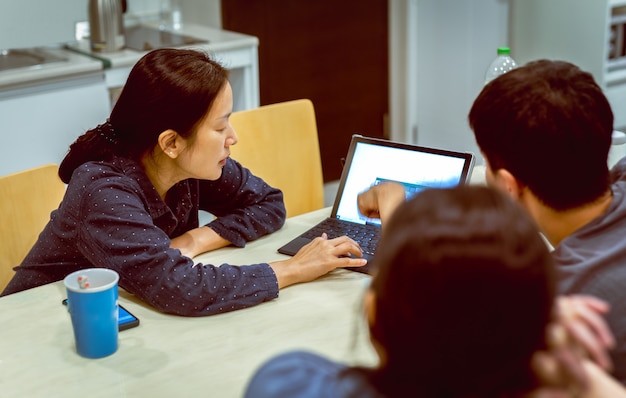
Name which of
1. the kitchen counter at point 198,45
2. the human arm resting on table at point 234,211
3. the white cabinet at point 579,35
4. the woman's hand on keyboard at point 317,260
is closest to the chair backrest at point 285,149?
the human arm resting on table at point 234,211

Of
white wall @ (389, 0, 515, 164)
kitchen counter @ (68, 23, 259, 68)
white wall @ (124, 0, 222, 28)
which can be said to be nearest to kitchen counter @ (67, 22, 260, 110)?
kitchen counter @ (68, 23, 259, 68)

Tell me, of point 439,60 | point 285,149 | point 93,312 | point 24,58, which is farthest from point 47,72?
point 439,60

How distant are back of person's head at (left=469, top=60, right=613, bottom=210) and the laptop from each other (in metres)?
0.50

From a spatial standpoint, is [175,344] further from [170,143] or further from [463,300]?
[463,300]

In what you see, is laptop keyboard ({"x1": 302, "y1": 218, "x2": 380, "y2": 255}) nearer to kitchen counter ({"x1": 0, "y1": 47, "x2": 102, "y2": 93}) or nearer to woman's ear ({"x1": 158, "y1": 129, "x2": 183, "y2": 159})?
woman's ear ({"x1": 158, "y1": 129, "x2": 183, "y2": 159})

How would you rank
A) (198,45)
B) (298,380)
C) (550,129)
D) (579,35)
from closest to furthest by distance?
(298,380), (550,129), (198,45), (579,35)

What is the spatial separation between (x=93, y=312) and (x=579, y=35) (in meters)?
3.15

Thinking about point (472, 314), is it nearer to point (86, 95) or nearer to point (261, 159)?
point (261, 159)

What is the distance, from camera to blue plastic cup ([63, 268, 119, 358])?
1.32 meters

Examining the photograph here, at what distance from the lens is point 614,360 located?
111 cm

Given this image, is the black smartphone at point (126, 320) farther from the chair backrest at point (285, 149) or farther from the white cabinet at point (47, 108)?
the white cabinet at point (47, 108)

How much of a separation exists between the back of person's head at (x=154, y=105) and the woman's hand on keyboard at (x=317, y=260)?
0.33 m

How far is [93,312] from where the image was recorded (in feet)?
4.38

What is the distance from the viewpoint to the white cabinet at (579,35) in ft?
12.7
